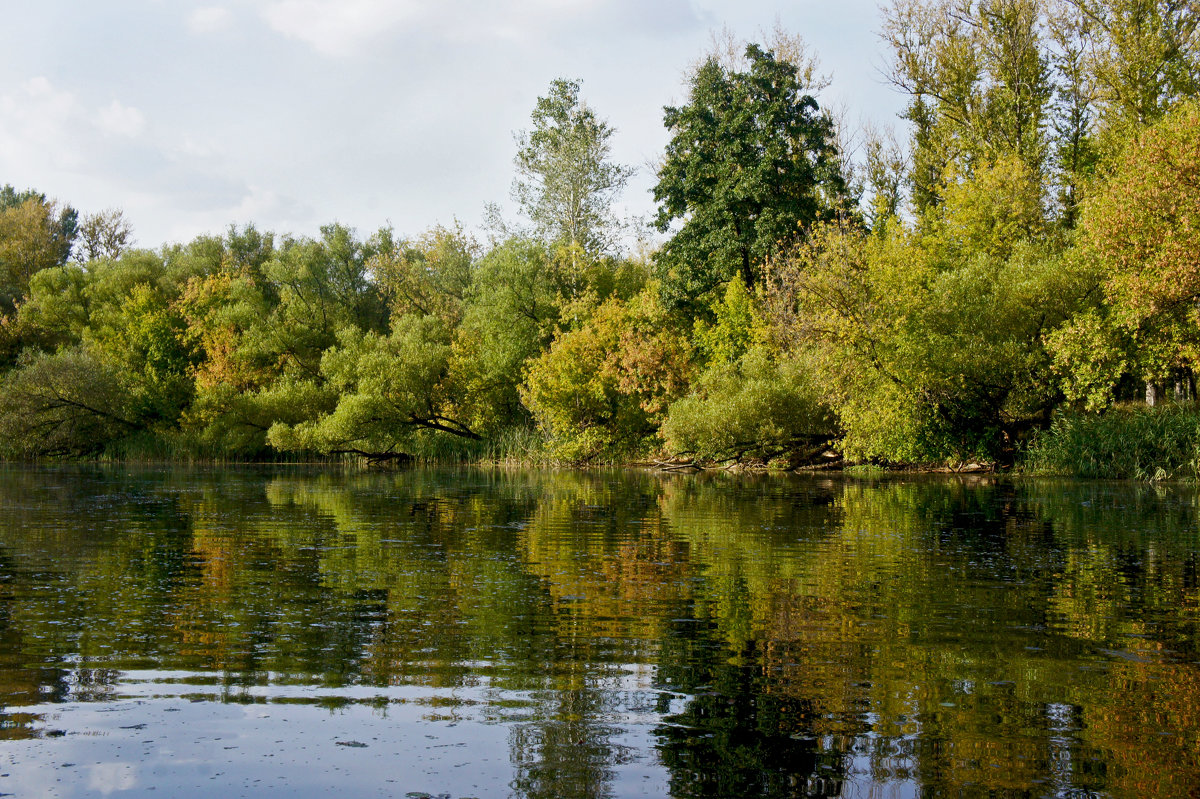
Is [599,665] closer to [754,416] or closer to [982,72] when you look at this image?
[754,416]

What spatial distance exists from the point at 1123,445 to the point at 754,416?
40.2 ft

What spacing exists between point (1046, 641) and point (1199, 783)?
9.74ft

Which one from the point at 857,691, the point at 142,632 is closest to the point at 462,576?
the point at 142,632

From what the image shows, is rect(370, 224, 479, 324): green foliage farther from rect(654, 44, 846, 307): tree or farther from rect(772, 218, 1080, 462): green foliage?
Result: rect(772, 218, 1080, 462): green foliage

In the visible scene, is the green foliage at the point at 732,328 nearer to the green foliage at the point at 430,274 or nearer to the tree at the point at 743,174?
the tree at the point at 743,174

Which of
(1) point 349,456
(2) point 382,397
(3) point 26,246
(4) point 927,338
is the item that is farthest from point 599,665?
(3) point 26,246

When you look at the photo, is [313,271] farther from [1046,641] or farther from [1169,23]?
[1046,641]

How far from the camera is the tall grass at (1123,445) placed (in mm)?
28406

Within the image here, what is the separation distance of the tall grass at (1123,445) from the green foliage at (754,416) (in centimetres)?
793

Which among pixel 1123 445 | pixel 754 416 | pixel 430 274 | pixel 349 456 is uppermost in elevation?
pixel 430 274

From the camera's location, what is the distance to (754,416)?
3662 cm

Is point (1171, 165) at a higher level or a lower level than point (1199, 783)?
higher

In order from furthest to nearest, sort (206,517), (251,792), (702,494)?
(702,494)
(206,517)
(251,792)

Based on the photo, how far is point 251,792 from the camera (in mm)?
4426
